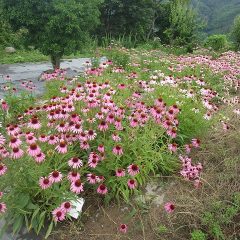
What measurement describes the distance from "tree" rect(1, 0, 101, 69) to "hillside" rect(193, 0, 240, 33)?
48.2 meters

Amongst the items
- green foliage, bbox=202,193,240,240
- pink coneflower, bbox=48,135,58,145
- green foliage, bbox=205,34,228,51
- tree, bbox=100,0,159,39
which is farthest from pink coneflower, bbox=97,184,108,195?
tree, bbox=100,0,159,39

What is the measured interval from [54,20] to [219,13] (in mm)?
59239

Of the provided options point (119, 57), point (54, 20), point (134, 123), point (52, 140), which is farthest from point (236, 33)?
point (52, 140)

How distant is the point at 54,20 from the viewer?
6.51m

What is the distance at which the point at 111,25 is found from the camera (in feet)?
67.6

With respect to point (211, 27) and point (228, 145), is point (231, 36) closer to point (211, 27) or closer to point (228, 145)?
point (228, 145)

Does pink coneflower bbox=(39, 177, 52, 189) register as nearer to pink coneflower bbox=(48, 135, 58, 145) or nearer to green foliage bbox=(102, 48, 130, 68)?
pink coneflower bbox=(48, 135, 58, 145)

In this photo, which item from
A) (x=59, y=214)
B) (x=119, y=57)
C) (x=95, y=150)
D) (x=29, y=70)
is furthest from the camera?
(x=29, y=70)

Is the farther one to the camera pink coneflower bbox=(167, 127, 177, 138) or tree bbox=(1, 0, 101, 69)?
tree bbox=(1, 0, 101, 69)

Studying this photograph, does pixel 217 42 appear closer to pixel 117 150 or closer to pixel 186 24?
pixel 186 24

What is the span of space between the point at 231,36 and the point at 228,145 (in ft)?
41.2

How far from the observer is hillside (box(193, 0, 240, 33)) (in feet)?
178

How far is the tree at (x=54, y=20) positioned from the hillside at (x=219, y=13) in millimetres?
48231

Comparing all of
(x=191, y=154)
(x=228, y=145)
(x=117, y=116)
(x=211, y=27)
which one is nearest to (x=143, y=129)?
(x=117, y=116)
